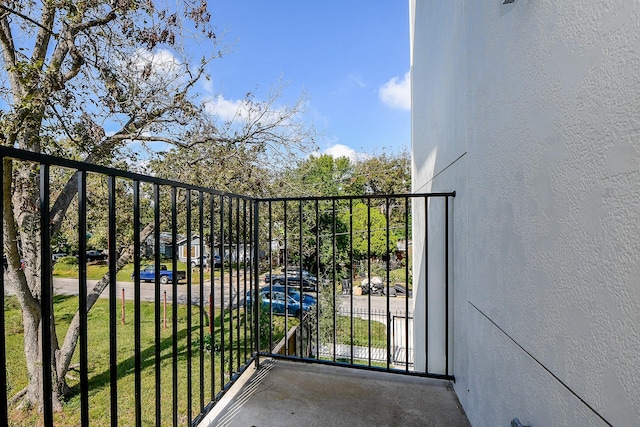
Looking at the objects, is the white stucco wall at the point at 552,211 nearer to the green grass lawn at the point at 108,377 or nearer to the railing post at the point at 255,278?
the railing post at the point at 255,278

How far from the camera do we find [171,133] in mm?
5859

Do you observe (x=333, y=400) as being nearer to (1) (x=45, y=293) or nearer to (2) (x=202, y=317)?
(2) (x=202, y=317)

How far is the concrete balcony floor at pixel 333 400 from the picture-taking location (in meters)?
1.58

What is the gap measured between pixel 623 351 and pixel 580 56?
2.03 feet

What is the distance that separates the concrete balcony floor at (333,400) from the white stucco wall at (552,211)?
24 cm

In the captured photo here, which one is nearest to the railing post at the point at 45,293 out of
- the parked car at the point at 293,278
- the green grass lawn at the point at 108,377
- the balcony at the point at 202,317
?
the balcony at the point at 202,317

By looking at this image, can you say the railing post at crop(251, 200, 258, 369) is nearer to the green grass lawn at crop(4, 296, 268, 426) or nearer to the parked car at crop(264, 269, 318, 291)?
the green grass lawn at crop(4, 296, 268, 426)

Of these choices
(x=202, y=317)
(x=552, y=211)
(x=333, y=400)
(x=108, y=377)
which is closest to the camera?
(x=552, y=211)

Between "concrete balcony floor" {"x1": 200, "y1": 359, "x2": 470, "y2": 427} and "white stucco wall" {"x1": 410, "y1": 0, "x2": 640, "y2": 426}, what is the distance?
0.78 feet

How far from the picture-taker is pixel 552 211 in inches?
31.8

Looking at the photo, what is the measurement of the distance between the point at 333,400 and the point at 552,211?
4.94 feet

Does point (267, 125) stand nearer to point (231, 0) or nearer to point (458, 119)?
point (231, 0)

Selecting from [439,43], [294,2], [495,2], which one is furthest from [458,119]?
[294,2]

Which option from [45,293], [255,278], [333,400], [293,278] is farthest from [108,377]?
[45,293]
